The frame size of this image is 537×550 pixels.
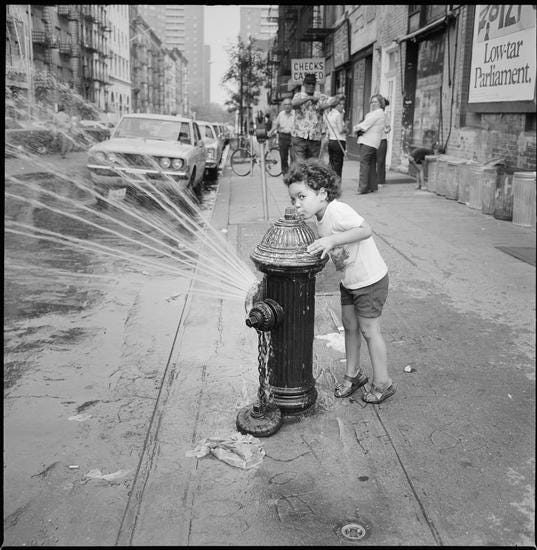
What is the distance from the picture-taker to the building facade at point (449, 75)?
31.7 ft

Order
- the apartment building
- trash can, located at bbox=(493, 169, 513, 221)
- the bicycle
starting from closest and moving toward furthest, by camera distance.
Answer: trash can, located at bbox=(493, 169, 513, 221)
the bicycle
the apartment building

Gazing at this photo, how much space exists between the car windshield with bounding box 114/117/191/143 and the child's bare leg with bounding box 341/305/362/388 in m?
9.80

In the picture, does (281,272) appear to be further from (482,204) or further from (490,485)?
(482,204)

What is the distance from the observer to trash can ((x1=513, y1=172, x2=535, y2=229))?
27.6ft

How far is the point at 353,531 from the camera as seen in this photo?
8.38 feet

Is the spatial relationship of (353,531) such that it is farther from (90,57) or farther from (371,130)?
(90,57)

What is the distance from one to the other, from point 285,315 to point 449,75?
11131mm

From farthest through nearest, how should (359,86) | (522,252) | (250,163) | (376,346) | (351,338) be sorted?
(359,86) < (250,163) < (522,252) < (351,338) < (376,346)

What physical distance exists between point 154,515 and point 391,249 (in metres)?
5.34

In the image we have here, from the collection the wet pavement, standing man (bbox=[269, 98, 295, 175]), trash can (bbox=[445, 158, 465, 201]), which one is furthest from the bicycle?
the wet pavement

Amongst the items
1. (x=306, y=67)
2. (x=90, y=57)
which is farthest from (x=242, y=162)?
(x=90, y=57)

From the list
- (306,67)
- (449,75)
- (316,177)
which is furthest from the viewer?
(306,67)

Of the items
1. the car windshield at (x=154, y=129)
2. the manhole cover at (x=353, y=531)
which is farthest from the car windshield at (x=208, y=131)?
the manhole cover at (x=353, y=531)

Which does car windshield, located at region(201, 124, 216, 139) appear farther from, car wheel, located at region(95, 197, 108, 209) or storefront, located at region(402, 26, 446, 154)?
car wheel, located at region(95, 197, 108, 209)
